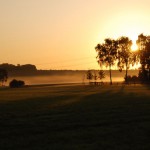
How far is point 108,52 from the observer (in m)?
162

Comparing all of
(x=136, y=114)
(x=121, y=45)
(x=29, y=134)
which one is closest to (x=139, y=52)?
(x=121, y=45)

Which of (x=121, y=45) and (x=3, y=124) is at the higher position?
(x=121, y=45)

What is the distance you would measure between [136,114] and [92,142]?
1340 centimetres

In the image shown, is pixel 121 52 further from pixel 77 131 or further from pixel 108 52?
pixel 77 131

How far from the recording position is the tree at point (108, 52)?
160825 millimetres

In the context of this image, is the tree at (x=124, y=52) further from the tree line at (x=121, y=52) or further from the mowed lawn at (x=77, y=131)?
the mowed lawn at (x=77, y=131)

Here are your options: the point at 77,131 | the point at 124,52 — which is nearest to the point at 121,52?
the point at 124,52

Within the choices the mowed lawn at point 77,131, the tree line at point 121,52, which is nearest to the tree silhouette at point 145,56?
the tree line at point 121,52

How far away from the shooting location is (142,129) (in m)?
29.0

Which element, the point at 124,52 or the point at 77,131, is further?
the point at 124,52

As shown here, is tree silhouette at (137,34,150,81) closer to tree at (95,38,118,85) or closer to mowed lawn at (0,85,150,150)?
tree at (95,38,118,85)

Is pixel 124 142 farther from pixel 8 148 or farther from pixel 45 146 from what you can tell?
pixel 8 148

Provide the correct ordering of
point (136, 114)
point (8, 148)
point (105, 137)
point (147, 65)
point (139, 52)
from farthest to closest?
point (139, 52), point (147, 65), point (136, 114), point (105, 137), point (8, 148)

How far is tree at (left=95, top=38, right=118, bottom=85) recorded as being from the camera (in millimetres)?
160825
